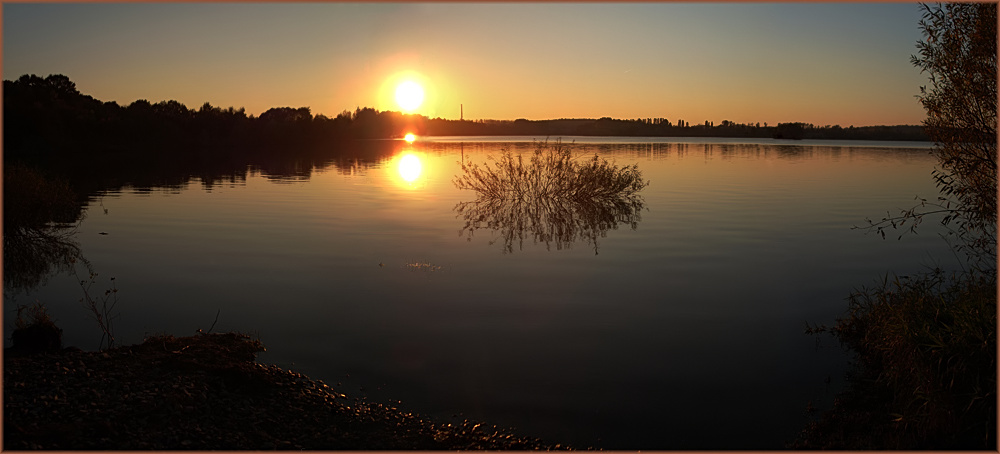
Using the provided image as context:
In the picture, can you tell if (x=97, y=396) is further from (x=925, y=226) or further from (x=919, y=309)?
(x=925, y=226)

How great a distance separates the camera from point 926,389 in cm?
744

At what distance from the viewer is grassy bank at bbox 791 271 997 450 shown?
6.90m

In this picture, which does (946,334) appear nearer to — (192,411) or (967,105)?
(967,105)

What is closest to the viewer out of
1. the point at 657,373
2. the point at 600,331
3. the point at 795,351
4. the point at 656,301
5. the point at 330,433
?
the point at 330,433

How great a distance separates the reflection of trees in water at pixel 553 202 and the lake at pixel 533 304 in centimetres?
67

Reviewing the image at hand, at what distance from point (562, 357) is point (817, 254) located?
37.1ft

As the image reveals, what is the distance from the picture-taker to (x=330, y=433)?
7227mm

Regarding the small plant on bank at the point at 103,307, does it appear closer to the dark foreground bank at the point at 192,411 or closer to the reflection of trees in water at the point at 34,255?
the reflection of trees in water at the point at 34,255

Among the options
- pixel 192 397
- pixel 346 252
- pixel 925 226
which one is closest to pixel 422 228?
pixel 346 252

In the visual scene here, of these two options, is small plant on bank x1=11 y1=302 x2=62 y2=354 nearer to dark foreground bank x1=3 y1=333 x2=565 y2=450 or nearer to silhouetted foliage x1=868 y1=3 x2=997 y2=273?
dark foreground bank x1=3 y1=333 x2=565 y2=450

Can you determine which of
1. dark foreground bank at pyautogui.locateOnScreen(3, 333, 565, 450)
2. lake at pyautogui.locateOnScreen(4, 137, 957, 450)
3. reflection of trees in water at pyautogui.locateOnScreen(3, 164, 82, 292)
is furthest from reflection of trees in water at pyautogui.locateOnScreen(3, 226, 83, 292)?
dark foreground bank at pyautogui.locateOnScreen(3, 333, 565, 450)

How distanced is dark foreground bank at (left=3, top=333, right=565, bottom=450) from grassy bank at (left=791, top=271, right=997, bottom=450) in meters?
3.61

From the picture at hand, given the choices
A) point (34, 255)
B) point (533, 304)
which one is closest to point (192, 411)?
point (533, 304)

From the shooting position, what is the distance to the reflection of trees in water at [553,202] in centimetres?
2345
